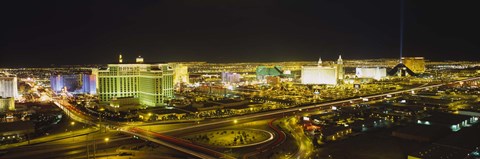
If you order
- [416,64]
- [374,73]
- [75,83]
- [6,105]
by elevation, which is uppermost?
[416,64]

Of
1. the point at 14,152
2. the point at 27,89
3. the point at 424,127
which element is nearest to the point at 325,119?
the point at 424,127

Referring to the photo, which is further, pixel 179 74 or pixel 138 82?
pixel 179 74

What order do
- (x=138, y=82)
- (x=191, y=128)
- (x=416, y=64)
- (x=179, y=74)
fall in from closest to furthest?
1. (x=191, y=128)
2. (x=138, y=82)
3. (x=179, y=74)
4. (x=416, y=64)

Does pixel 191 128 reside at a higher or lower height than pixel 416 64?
lower

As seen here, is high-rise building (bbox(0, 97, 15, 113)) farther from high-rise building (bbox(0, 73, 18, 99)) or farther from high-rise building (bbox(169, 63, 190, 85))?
high-rise building (bbox(169, 63, 190, 85))

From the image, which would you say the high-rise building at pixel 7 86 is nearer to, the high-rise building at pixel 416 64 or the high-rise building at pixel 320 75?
the high-rise building at pixel 320 75

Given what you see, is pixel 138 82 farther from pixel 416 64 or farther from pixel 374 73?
pixel 416 64

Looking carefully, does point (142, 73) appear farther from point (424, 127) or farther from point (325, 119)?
point (424, 127)

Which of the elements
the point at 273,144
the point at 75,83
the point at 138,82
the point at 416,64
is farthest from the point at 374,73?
the point at 273,144
